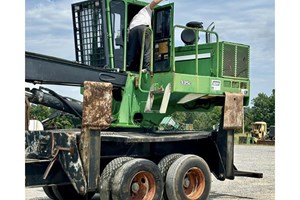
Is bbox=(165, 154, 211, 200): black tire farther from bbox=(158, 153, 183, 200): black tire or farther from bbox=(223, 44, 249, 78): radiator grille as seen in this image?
bbox=(223, 44, 249, 78): radiator grille

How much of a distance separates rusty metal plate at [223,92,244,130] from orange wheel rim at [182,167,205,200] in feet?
3.72

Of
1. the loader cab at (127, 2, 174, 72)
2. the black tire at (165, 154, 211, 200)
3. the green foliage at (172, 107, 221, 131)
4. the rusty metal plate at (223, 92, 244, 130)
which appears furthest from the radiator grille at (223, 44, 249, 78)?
the black tire at (165, 154, 211, 200)

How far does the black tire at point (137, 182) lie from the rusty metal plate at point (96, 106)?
77cm

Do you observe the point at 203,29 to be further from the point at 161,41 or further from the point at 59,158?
the point at 59,158

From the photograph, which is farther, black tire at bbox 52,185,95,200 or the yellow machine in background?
the yellow machine in background

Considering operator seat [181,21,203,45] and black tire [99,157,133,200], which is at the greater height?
operator seat [181,21,203,45]

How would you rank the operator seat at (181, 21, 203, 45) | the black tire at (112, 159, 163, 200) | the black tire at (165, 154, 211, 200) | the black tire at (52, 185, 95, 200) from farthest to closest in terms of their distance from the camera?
the operator seat at (181, 21, 203, 45) → the black tire at (52, 185, 95, 200) → the black tire at (165, 154, 211, 200) → the black tire at (112, 159, 163, 200)

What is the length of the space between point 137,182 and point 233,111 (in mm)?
2776

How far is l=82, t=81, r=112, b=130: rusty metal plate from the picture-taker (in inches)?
287

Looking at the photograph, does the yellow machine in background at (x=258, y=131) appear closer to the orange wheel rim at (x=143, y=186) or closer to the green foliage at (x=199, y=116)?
the green foliage at (x=199, y=116)

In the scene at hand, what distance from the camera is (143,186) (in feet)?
26.3

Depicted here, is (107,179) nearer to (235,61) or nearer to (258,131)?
(235,61)
